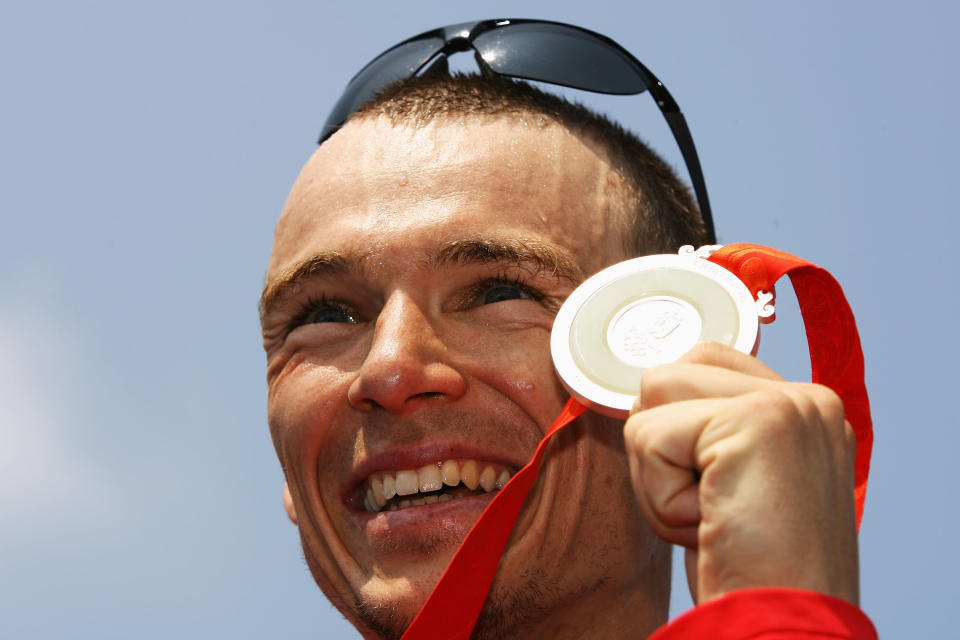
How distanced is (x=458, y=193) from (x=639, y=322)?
2.92 feet

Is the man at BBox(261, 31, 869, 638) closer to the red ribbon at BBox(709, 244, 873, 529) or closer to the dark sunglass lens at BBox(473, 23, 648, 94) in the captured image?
the dark sunglass lens at BBox(473, 23, 648, 94)

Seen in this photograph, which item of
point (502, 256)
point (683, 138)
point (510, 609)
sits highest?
point (683, 138)

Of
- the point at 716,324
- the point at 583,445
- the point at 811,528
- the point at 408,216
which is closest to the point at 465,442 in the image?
the point at 583,445

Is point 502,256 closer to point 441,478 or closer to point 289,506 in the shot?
point 441,478

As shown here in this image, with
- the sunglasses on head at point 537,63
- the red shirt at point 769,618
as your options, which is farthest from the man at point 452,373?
the red shirt at point 769,618

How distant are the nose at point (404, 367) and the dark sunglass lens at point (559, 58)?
3.92 feet

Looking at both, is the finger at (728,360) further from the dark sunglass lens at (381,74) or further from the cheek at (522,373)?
the dark sunglass lens at (381,74)

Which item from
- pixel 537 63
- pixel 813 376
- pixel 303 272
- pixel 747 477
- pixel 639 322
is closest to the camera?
pixel 747 477

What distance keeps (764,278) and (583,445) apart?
0.78 metres

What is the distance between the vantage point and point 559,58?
11.9 feet

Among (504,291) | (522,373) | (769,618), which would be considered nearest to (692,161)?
(504,291)

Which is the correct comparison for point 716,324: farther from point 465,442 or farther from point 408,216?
point 408,216

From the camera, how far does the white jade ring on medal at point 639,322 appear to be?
213 cm

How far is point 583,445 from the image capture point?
2805 mm
